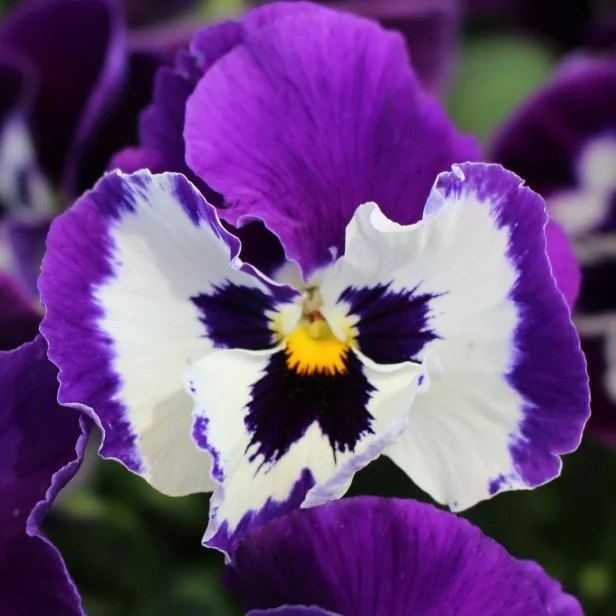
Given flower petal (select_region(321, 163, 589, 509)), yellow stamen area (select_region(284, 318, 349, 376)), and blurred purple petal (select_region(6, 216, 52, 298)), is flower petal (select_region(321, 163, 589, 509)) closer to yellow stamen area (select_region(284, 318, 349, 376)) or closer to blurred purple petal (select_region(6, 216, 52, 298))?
yellow stamen area (select_region(284, 318, 349, 376))

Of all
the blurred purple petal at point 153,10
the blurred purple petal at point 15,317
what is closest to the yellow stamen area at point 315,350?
the blurred purple petal at point 15,317

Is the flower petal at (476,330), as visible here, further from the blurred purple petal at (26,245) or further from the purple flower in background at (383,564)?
the blurred purple petal at (26,245)

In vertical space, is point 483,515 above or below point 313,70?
below

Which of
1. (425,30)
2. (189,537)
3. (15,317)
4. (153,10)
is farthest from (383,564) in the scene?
Answer: (153,10)

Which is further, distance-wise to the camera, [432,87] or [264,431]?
[432,87]

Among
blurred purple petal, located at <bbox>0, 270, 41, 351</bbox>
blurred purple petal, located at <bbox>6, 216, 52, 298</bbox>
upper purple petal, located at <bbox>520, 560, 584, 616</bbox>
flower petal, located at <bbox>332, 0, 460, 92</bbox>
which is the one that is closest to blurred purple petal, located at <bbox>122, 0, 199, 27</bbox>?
flower petal, located at <bbox>332, 0, 460, 92</bbox>

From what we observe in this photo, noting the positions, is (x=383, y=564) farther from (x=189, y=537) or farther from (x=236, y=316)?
(x=189, y=537)

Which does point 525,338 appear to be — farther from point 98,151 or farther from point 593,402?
point 98,151

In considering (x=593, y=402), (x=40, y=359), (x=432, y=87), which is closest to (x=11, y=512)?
(x=40, y=359)
